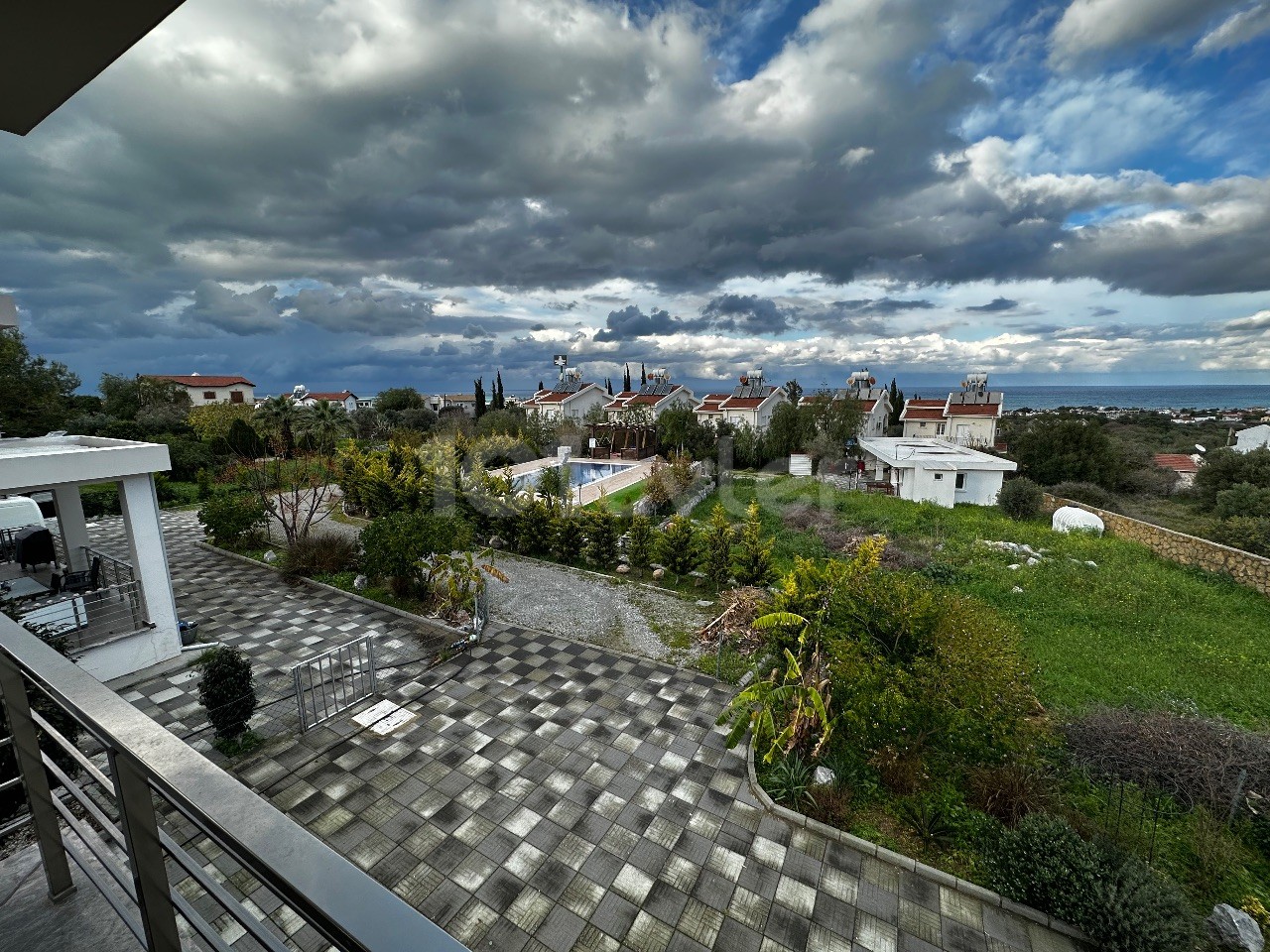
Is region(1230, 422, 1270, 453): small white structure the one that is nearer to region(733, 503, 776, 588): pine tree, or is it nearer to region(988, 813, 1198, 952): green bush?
region(733, 503, 776, 588): pine tree

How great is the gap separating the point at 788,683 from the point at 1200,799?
472 cm

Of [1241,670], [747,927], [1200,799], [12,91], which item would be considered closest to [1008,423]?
[1241,670]

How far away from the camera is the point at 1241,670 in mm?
9695

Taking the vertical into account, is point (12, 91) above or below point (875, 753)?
above

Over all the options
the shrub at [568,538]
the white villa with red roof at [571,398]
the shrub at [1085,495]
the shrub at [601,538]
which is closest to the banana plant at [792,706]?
the shrub at [601,538]

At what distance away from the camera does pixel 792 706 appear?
734cm

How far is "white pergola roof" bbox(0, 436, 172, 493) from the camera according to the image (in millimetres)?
7141

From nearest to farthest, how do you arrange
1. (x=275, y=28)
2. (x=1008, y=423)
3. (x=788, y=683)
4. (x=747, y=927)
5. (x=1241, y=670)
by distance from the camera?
(x=275, y=28) → (x=747, y=927) → (x=788, y=683) → (x=1241, y=670) → (x=1008, y=423)

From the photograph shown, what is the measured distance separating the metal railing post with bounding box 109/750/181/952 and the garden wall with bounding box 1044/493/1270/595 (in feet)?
67.1

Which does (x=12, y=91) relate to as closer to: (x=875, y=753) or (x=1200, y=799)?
(x=875, y=753)

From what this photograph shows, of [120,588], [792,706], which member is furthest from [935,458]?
[120,588]

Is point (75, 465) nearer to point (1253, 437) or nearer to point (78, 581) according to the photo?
point (78, 581)

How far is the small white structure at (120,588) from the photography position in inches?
298

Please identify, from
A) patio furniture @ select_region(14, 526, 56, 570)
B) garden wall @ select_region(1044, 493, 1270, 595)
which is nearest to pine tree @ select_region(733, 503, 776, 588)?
garden wall @ select_region(1044, 493, 1270, 595)
